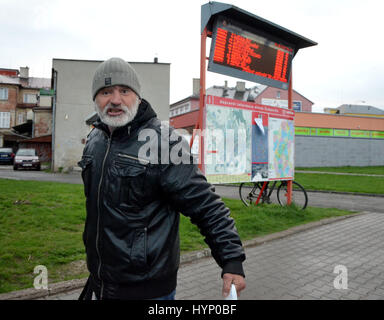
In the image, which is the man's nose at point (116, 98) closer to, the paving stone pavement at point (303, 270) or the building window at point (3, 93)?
the paving stone pavement at point (303, 270)

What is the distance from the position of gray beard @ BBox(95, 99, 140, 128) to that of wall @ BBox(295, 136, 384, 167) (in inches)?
1337

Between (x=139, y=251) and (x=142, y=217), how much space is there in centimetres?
17

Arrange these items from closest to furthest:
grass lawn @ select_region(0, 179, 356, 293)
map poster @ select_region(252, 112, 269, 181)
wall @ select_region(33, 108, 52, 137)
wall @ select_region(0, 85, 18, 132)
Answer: grass lawn @ select_region(0, 179, 356, 293) → map poster @ select_region(252, 112, 269, 181) → wall @ select_region(33, 108, 52, 137) → wall @ select_region(0, 85, 18, 132)

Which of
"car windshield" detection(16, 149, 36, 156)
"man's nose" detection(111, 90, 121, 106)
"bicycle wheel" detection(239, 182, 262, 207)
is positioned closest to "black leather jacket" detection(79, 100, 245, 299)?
"man's nose" detection(111, 90, 121, 106)

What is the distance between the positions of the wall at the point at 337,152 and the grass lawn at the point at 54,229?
2662cm

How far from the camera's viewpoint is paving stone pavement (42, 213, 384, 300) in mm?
3873

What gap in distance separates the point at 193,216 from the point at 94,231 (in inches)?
22.3

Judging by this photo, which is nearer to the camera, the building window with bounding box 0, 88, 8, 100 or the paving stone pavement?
the paving stone pavement

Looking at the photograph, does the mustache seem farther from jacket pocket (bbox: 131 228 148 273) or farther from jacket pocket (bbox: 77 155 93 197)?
jacket pocket (bbox: 131 228 148 273)

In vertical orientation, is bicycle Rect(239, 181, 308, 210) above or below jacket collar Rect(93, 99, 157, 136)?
below

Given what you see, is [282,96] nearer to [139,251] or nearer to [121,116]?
[121,116]

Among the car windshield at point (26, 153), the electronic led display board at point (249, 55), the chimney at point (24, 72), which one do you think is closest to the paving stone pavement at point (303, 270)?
the electronic led display board at point (249, 55)

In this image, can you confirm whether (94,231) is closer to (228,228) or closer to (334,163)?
(228,228)

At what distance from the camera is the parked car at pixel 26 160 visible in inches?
938
